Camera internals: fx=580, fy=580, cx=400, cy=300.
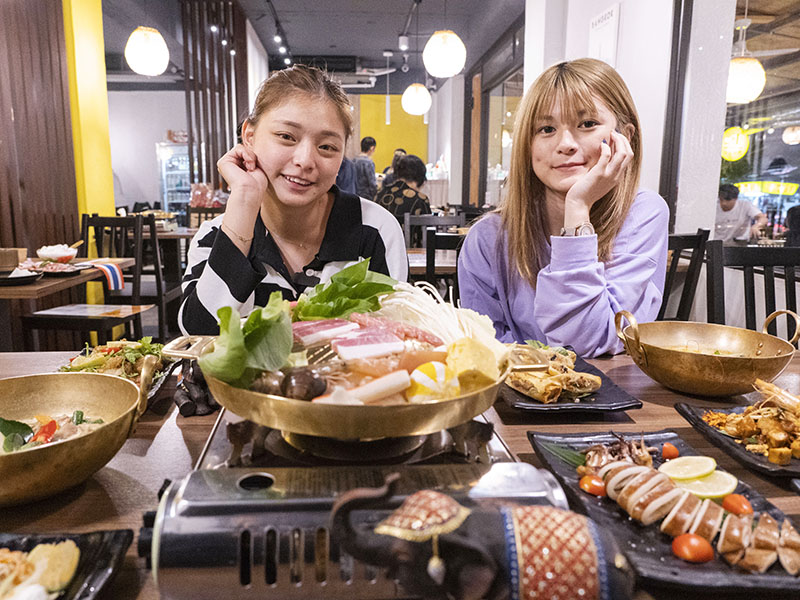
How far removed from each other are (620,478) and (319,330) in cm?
45

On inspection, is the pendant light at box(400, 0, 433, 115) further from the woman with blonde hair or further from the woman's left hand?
the woman's left hand

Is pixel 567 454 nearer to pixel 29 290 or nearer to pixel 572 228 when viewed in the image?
pixel 572 228

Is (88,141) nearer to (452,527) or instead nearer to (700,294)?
(700,294)

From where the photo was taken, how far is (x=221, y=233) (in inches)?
59.4

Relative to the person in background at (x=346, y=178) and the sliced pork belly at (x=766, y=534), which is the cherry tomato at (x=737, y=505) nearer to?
the sliced pork belly at (x=766, y=534)

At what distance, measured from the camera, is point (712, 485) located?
78cm

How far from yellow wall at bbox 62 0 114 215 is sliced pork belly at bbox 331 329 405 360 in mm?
5550

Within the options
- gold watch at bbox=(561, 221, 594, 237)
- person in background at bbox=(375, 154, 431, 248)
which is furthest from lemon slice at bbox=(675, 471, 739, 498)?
person in background at bbox=(375, 154, 431, 248)

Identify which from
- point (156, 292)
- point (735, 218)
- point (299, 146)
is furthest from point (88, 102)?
point (735, 218)

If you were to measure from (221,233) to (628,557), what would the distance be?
3.99ft

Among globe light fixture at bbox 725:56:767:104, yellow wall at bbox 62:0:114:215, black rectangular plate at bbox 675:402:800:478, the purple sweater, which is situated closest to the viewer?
black rectangular plate at bbox 675:402:800:478

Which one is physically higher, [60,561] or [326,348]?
[326,348]

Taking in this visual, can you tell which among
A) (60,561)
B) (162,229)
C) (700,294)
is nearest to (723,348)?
(60,561)

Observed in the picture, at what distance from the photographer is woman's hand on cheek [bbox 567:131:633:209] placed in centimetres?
166
